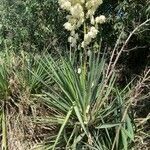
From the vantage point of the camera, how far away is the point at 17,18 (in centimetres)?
934

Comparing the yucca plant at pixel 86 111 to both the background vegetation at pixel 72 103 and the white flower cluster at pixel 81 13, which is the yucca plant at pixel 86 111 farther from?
the white flower cluster at pixel 81 13

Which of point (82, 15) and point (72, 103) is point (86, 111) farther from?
point (82, 15)

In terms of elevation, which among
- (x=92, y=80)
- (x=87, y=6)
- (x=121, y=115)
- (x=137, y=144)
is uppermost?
(x=87, y=6)

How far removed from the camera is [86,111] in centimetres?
471

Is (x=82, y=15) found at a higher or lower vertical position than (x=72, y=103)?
higher

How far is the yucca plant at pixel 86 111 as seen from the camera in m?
4.62

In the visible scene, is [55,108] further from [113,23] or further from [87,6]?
[113,23]

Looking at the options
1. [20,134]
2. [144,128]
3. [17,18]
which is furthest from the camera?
[17,18]

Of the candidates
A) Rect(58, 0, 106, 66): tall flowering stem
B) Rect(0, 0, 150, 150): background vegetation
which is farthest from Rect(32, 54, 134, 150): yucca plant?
Rect(58, 0, 106, 66): tall flowering stem

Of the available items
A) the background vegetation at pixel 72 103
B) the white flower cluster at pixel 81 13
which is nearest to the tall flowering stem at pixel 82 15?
the white flower cluster at pixel 81 13

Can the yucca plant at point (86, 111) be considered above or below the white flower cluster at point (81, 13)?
below

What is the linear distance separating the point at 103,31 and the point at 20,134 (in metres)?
2.75

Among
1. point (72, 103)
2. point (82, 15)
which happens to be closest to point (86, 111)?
point (72, 103)

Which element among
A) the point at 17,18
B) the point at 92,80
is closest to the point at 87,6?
the point at 92,80
